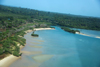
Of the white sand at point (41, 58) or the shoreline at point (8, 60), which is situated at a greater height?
the shoreline at point (8, 60)

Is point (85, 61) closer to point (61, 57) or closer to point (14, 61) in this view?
point (61, 57)

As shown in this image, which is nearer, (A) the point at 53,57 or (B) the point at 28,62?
(B) the point at 28,62

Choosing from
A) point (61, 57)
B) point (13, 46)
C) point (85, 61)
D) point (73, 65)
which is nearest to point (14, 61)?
point (13, 46)

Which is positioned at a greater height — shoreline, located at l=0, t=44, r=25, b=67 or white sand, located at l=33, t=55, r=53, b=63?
shoreline, located at l=0, t=44, r=25, b=67

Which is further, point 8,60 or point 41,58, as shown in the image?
point 41,58

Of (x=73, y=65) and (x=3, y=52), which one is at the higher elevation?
(x=3, y=52)

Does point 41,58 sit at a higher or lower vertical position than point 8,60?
lower

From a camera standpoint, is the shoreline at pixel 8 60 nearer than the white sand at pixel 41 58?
Yes

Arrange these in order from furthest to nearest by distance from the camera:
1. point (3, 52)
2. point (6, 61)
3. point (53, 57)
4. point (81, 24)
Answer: point (81, 24) → point (53, 57) → point (3, 52) → point (6, 61)

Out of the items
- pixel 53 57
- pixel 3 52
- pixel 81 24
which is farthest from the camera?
pixel 81 24

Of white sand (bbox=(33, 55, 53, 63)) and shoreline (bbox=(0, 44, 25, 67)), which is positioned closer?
shoreline (bbox=(0, 44, 25, 67))
